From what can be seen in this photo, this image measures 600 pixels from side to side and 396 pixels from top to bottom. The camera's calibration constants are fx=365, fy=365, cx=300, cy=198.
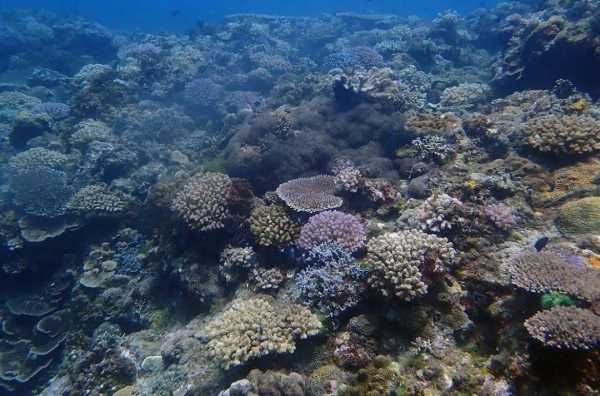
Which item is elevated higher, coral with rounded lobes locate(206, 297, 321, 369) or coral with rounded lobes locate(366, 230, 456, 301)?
coral with rounded lobes locate(366, 230, 456, 301)

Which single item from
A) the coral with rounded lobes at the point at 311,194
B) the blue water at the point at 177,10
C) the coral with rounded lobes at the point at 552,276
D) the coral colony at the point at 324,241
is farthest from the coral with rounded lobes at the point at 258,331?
the blue water at the point at 177,10

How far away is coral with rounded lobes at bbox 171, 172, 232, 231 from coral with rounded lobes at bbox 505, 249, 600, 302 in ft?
15.7

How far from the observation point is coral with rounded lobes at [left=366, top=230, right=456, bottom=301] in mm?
4539

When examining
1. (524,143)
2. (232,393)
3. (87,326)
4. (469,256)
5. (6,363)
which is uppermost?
(524,143)

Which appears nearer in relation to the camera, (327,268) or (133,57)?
(327,268)

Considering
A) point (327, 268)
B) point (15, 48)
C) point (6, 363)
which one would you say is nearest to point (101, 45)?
point (15, 48)

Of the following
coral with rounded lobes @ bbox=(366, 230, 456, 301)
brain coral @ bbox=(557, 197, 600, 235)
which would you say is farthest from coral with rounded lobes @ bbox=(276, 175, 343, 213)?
brain coral @ bbox=(557, 197, 600, 235)

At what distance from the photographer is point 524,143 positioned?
6883mm

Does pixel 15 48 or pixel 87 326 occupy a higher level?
pixel 15 48

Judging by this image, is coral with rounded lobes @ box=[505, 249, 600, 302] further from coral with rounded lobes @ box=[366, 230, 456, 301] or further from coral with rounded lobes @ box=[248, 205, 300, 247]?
coral with rounded lobes @ box=[248, 205, 300, 247]

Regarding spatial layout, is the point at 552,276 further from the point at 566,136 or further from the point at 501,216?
the point at 566,136

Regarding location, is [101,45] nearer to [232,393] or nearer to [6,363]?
[6,363]

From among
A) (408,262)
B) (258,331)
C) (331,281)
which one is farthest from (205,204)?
(408,262)

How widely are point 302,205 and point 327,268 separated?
158cm
